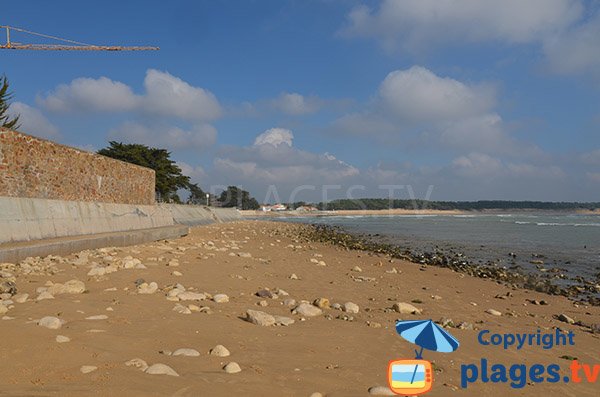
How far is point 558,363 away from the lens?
5.02m

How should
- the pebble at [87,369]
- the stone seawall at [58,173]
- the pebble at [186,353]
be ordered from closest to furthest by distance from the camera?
the pebble at [87,369], the pebble at [186,353], the stone seawall at [58,173]

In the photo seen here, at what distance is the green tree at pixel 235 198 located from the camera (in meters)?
143

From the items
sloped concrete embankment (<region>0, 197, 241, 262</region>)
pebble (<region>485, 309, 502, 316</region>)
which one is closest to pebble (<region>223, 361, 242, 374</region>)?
pebble (<region>485, 309, 502, 316</region>)

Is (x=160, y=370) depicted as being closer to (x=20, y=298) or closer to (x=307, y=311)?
(x=307, y=311)

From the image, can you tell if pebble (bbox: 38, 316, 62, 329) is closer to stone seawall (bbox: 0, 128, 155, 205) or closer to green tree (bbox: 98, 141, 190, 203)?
stone seawall (bbox: 0, 128, 155, 205)

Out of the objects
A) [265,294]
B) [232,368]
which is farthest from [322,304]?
[232,368]

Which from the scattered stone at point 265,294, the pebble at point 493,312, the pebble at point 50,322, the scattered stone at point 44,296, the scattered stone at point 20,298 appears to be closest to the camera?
the pebble at point 50,322

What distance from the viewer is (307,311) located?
6336 mm

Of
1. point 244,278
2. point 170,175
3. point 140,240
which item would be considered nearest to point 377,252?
point 140,240

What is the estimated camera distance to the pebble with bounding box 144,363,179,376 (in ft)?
11.5

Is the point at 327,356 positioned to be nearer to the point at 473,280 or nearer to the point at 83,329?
the point at 83,329

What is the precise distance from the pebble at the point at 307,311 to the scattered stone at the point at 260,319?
2.38 ft

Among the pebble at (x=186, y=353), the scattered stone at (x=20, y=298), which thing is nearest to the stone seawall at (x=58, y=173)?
the scattered stone at (x=20, y=298)

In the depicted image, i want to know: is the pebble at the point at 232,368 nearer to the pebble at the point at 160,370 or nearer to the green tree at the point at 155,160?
the pebble at the point at 160,370
